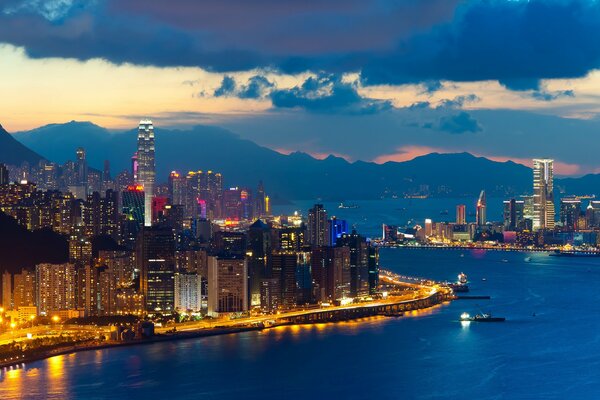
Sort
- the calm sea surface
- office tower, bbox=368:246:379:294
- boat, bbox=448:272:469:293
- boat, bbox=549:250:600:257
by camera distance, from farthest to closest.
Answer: boat, bbox=549:250:600:257, boat, bbox=448:272:469:293, office tower, bbox=368:246:379:294, the calm sea surface

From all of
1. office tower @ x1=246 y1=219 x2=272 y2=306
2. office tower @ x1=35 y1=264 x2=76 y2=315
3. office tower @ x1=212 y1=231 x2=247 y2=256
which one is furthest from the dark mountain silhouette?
office tower @ x1=246 y1=219 x2=272 y2=306

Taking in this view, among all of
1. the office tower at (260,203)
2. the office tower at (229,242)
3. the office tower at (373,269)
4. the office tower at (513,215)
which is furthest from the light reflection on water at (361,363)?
the office tower at (513,215)

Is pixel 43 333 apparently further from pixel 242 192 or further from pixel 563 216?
pixel 563 216

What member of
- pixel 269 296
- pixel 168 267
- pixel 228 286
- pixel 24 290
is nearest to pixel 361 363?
pixel 228 286

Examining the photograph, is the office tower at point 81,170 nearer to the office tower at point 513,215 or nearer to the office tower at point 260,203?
the office tower at point 260,203

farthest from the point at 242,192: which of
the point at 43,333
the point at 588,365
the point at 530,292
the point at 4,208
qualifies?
the point at 588,365

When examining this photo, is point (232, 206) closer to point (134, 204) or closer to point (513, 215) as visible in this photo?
point (134, 204)

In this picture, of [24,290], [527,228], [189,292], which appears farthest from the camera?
[527,228]

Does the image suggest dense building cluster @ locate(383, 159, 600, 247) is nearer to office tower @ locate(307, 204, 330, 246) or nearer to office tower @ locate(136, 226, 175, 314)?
office tower @ locate(307, 204, 330, 246)
